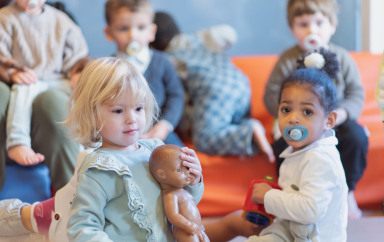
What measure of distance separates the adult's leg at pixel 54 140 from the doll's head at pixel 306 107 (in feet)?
2.51

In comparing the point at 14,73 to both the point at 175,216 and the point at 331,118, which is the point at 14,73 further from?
the point at 331,118

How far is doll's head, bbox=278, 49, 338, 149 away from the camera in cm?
155

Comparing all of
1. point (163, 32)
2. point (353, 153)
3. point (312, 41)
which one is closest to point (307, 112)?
point (353, 153)

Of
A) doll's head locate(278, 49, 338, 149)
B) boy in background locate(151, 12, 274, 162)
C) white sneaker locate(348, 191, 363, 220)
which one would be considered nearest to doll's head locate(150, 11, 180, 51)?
boy in background locate(151, 12, 274, 162)

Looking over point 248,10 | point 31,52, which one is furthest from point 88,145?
point 248,10

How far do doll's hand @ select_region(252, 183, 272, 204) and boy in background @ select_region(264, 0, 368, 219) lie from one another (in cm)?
60

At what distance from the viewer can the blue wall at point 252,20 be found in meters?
2.90

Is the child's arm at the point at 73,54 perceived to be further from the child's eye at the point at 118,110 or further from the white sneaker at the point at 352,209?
the white sneaker at the point at 352,209

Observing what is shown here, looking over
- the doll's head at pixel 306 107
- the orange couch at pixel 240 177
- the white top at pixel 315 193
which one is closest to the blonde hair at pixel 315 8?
the orange couch at pixel 240 177

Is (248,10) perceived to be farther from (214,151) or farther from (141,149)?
(141,149)

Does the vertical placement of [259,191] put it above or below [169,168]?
below

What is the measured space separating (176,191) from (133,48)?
952 millimetres

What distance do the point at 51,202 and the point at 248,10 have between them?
153 centimetres

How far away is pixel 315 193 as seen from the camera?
4.83ft
